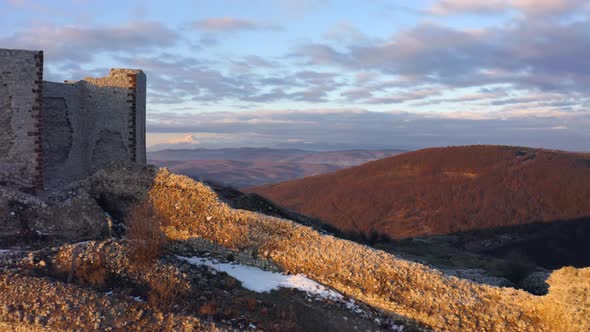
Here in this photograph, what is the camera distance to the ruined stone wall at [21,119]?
14.3m

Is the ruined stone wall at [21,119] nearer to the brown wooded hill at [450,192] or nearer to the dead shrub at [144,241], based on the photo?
the dead shrub at [144,241]

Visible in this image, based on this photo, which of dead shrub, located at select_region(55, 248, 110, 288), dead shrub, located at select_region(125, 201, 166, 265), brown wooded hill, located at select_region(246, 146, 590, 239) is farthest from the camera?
brown wooded hill, located at select_region(246, 146, 590, 239)

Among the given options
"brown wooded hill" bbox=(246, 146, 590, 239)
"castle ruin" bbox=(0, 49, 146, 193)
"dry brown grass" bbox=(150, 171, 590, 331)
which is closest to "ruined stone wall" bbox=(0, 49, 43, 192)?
"castle ruin" bbox=(0, 49, 146, 193)

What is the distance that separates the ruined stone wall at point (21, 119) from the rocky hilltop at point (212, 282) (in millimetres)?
1306

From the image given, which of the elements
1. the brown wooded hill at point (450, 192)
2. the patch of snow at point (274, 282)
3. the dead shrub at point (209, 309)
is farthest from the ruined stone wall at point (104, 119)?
the brown wooded hill at point (450, 192)

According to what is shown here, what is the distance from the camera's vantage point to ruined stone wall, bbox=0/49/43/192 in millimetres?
14328

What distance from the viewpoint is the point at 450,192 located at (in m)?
49.1

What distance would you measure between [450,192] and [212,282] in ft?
143

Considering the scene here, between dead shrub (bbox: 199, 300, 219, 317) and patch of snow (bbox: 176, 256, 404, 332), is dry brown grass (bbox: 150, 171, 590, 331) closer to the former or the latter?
patch of snow (bbox: 176, 256, 404, 332)

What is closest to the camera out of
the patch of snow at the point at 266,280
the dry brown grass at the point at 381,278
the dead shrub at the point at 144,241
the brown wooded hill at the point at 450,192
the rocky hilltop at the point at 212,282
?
the rocky hilltop at the point at 212,282

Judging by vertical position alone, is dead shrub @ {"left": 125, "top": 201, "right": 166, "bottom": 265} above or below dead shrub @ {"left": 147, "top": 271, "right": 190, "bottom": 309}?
above

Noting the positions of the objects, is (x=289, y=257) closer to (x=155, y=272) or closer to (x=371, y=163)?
(x=155, y=272)

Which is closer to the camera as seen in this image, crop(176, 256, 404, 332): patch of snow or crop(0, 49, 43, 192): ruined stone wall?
crop(176, 256, 404, 332): patch of snow

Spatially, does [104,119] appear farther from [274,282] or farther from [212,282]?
[274,282]
